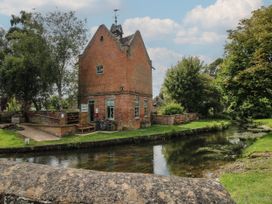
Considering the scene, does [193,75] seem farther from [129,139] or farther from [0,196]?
[0,196]

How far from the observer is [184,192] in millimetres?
2209

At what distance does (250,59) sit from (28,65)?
2095cm

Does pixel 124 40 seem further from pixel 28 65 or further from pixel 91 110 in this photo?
pixel 28 65

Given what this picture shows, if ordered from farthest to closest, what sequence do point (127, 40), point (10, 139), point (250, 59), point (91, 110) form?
point (127, 40) → point (91, 110) → point (250, 59) → point (10, 139)

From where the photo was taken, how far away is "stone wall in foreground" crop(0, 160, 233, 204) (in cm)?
220

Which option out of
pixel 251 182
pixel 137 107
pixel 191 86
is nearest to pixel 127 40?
pixel 137 107

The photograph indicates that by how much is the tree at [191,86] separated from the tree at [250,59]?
1350 centimetres

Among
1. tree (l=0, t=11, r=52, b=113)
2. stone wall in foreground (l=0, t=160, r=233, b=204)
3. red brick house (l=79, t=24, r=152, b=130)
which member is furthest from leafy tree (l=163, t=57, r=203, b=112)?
stone wall in foreground (l=0, t=160, r=233, b=204)

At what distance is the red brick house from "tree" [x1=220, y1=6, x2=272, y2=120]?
29.6 ft

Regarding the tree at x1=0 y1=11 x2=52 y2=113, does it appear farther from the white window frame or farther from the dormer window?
the white window frame

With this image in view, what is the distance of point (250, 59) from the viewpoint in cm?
2580

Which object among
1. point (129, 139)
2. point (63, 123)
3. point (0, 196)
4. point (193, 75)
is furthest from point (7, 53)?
point (0, 196)

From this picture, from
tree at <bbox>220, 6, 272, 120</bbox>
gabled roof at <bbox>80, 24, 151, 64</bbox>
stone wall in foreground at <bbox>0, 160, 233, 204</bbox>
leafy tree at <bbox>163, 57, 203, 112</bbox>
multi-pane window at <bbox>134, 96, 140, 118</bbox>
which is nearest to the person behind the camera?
stone wall in foreground at <bbox>0, 160, 233, 204</bbox>

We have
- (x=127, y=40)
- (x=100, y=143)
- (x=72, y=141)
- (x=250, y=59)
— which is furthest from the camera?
(x=127, y=40)
